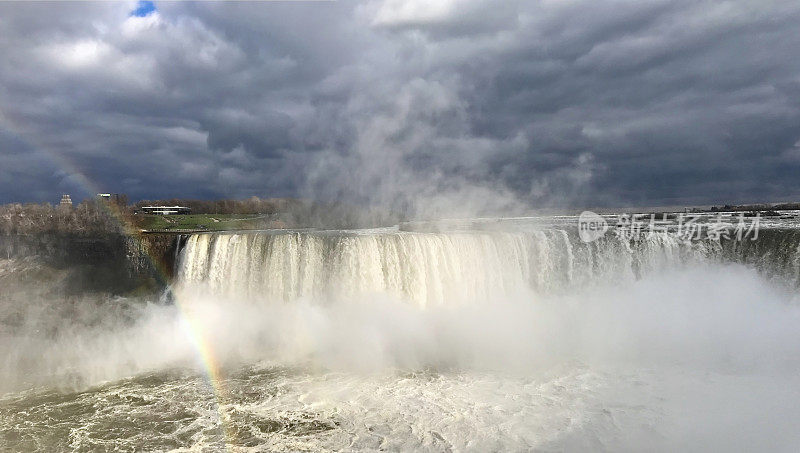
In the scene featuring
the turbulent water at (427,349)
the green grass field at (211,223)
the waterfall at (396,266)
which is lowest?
the turbulent water at (427,349)

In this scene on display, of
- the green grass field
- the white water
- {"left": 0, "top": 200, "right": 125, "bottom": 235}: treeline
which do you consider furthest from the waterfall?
the green grass field

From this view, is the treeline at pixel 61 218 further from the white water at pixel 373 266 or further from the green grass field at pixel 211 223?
the white water at pixel 373 266

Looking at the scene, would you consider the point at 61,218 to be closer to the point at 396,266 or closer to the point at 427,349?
the point at 396,266

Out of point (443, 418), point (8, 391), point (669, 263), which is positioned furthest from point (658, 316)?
point (8, 391)

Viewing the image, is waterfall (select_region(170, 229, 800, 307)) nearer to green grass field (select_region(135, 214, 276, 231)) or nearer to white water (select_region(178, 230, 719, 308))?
white water (select_region(178, 230, 719, 308))

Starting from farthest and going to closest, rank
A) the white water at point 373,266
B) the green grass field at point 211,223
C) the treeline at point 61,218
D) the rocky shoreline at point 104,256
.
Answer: the green grass field at point 211,223
the treeline at point 61,218
the rocky shoreline at point 104,256
the white water at point 373,266

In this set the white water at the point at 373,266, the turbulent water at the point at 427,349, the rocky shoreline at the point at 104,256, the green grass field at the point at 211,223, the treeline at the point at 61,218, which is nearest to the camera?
the turbulent water at the point at 427,349

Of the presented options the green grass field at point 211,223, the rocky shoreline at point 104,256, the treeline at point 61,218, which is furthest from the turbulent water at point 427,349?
the green grass field at point 211,223

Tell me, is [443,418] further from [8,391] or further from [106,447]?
[8,391]
